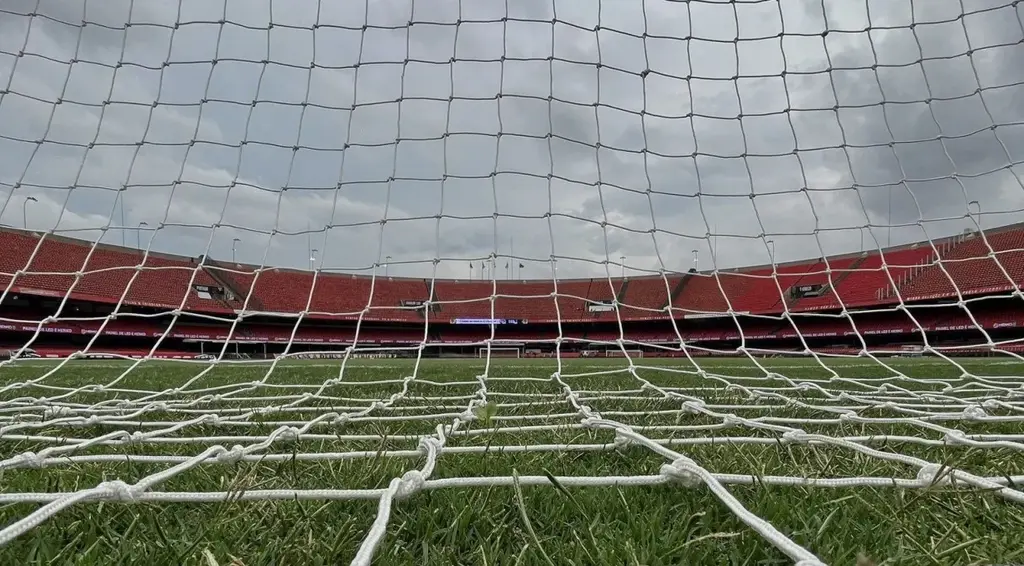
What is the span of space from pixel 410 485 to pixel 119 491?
39cm

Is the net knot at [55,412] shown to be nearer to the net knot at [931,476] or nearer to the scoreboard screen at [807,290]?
the net knot at [931,476]

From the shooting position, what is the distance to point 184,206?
11.2 feet

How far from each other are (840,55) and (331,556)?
13.2ft

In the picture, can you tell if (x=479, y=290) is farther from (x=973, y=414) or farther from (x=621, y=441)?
(x=621, y=441)

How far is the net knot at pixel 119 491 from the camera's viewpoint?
2.53ft

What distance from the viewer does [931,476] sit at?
0.86 meters

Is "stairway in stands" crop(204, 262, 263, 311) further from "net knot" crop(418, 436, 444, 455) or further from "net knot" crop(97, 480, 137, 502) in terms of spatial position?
"net knot" crop(97, 480, 137, 502)

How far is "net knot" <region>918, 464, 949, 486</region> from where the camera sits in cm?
84

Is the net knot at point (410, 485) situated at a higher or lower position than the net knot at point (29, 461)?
higher

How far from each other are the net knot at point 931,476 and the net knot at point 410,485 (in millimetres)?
743

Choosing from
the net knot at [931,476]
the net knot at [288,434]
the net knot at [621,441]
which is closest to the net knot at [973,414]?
the net knot at [931,476]

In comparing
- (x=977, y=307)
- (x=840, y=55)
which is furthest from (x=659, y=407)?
(x=977, y=307)

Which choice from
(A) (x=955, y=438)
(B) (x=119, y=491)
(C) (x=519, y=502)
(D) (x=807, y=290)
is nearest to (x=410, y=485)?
(C) (x=519, y=502)

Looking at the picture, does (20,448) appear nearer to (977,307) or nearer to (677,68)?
(677,68)
